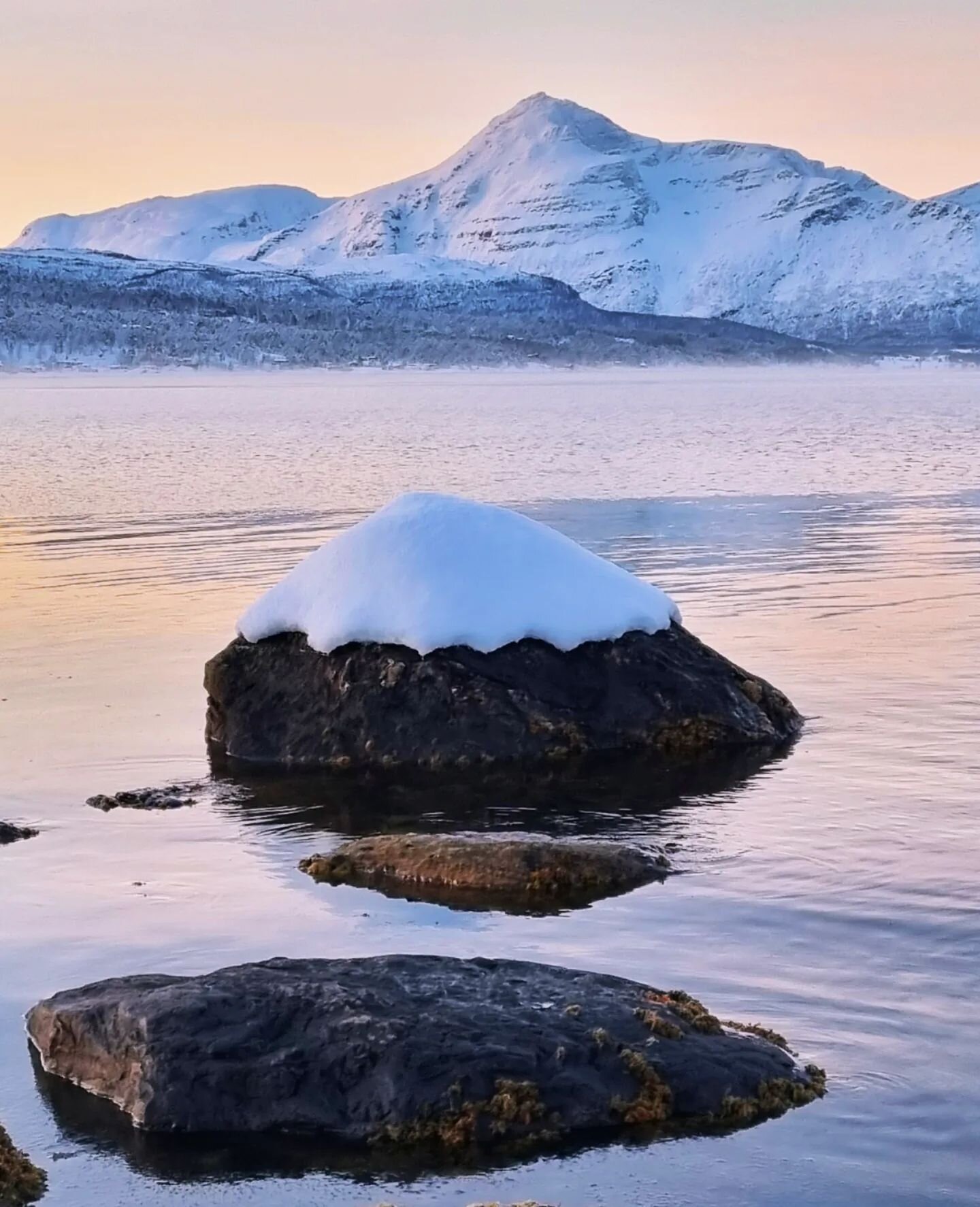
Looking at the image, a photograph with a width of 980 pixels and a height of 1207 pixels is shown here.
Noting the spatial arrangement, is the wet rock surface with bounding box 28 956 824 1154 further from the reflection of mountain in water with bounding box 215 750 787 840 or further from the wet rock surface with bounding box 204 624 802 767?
the wet rock surface with bounding box 204 624 802 767

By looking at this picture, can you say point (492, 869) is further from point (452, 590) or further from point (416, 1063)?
point (452, 590)

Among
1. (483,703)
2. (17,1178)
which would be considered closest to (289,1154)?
(17,1178)

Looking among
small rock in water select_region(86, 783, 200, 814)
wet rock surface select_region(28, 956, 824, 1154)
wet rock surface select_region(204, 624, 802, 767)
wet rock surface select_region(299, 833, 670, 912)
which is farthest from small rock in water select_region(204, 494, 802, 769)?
wet rock surface select_region(28, 956, 824, 1154)

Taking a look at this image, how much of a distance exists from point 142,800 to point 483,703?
232cm

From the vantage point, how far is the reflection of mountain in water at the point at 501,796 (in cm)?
1090

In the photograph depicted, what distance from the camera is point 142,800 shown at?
11.4 metres

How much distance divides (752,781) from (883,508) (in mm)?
18448

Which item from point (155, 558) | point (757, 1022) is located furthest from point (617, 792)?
point (155, 558)

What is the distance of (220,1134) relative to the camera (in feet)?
20.9

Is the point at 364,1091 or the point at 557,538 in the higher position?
the point at 557,538

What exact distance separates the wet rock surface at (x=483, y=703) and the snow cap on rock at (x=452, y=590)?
0.34 feet

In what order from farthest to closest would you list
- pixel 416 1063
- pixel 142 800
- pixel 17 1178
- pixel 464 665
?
pixel 464 665 < pixel 142 800 < pixel 416 1063 < pixel 17 1178

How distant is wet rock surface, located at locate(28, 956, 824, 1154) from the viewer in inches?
248

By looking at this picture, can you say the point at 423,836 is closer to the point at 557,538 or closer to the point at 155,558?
the point at 557,538
